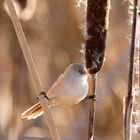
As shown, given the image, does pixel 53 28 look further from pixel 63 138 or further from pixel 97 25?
pixel 97 25

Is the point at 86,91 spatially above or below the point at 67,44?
below

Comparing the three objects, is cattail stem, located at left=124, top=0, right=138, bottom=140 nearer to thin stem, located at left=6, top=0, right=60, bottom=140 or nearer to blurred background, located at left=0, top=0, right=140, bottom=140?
thin stem, located at left=6, top=0, right=60, bottom=140

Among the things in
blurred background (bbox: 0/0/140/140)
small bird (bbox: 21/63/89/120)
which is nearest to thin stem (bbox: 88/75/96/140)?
small bird (bbox: 21/63/89/120)

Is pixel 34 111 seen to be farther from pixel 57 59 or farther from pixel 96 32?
pixel 57 59

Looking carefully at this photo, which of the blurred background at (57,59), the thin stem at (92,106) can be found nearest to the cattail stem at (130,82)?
the thin stem at (92,106)

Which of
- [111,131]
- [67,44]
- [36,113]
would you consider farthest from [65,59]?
[36,113]
